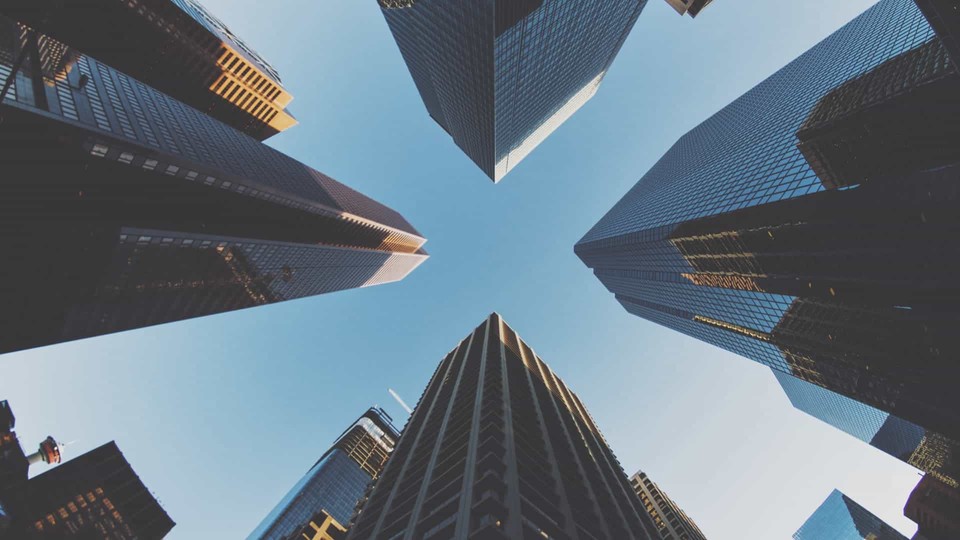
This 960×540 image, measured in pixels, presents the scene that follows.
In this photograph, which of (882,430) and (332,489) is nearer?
(882,430)

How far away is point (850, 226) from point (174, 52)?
13981 cm

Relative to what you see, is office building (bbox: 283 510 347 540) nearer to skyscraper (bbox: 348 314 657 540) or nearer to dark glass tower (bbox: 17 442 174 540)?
dark glass tower (bbox: 17 442 174 540)

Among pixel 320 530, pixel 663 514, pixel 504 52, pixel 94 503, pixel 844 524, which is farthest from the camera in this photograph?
pixel 844 524

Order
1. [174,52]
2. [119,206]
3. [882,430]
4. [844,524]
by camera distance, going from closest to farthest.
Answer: [119,206] → [174,52] → [882,430] → [844,524]

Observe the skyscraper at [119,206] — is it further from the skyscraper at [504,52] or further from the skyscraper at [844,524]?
the skyscraper at [844,524]

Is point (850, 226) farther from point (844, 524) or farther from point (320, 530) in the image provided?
point (844, 524)

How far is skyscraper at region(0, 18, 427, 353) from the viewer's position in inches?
2058

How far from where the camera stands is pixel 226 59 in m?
119

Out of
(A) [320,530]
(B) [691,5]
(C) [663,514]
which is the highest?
(B) [691,5]

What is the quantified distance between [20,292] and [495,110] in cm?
8228

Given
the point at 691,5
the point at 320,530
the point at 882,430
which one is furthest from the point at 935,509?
the point at 691,5

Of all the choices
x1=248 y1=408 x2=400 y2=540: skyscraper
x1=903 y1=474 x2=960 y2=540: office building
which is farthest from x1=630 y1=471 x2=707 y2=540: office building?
x1=248 y1=408 x2=400 y2=540: skyscraper

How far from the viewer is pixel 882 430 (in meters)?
131

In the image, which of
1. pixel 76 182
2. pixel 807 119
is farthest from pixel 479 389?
pixel 807 119
